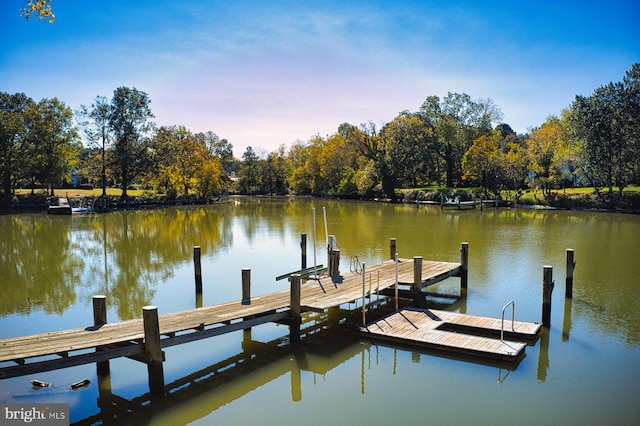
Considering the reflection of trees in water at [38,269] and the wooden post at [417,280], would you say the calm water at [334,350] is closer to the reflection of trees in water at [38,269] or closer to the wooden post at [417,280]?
the reflection of trees in water at [38,269]

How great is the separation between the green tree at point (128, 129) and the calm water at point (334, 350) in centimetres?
4067

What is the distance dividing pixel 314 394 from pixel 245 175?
355 ft

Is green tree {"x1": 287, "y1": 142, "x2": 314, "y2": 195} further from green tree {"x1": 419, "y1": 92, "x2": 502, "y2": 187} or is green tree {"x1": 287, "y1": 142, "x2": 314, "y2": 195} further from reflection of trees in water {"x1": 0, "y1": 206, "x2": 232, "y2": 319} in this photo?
reflection of trees in water {"x1": 0, "y1": 206, "x2": 232, "y2": 319}

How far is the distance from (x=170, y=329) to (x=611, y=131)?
5213 centimetres

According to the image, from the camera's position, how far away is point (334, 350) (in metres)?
12.6

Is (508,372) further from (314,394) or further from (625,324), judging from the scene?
(625,324)

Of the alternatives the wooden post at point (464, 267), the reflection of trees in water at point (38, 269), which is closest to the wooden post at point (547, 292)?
the wooden post at point (464, 267)

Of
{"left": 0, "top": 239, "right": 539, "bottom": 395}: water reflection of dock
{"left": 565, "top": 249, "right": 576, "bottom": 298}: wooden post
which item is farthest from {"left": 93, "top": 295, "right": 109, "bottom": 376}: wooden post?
{"left": 565, "top": 249, "right": 576, "bottom": 298}: wooden post

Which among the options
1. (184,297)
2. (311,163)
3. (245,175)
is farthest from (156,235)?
(245,175)

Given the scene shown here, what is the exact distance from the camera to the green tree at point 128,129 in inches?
2675

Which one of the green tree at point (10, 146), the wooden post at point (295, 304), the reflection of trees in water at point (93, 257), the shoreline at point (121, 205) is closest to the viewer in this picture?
the wooden post at point (295, 304)

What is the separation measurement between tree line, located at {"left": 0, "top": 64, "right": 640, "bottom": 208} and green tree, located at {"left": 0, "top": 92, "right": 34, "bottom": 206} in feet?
0.38

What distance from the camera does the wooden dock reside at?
11859 millimetres

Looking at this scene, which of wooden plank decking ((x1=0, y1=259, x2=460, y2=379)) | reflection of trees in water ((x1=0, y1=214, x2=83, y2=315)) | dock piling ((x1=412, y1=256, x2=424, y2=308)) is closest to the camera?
wooden plank decking ((x1=0, y1=259, x2=460, y2=379))
